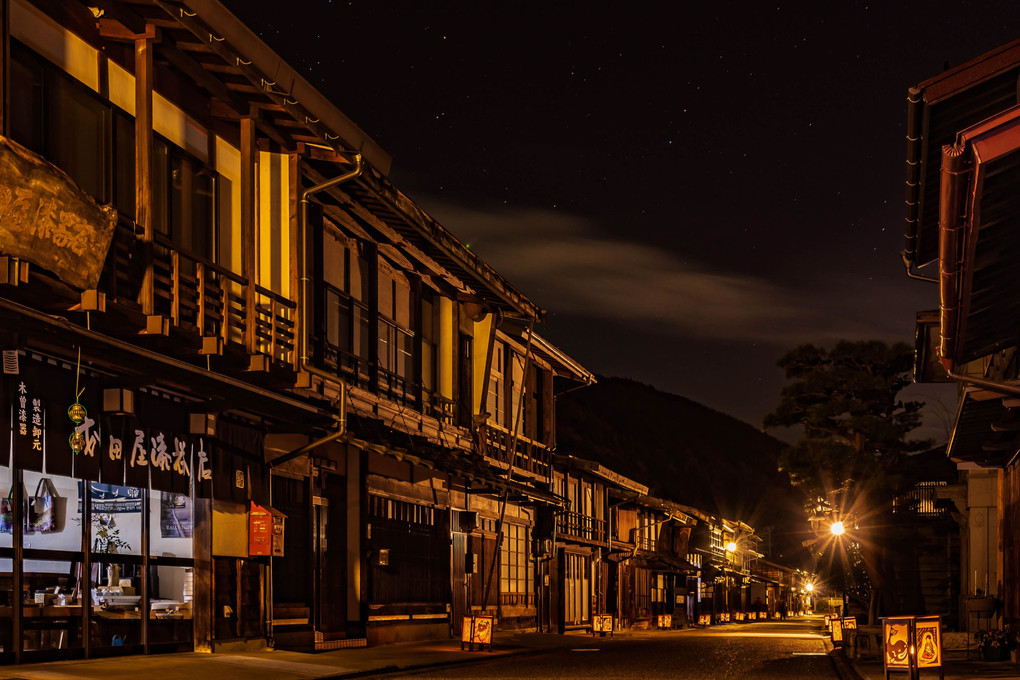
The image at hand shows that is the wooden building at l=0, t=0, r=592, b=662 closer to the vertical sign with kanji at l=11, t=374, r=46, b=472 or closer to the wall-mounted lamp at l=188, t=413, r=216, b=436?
the vertical sign with kanji at l=11, t=374, r=46, b=472

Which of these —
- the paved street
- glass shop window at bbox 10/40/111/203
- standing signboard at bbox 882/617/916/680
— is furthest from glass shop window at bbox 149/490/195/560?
standing signboard at bbox 882/617/916/680

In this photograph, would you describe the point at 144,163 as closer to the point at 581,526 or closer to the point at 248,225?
the point at 248,225

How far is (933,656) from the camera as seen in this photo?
1634 cm

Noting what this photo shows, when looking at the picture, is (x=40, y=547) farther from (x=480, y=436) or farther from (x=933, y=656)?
(x=480, y=436)

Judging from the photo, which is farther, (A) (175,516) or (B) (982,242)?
(A) (175,516)

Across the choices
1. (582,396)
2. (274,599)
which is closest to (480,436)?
(274,599)

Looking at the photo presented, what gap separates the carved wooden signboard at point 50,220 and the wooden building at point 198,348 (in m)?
0.03

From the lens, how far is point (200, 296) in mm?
17578

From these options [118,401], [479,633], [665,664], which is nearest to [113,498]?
[118,401]

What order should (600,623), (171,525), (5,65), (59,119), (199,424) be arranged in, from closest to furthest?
(5,65)
(59,119)
(171,525)
(199,424)
(600,623)

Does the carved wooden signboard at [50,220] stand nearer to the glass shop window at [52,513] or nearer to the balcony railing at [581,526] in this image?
the glass shop window at [52,513]

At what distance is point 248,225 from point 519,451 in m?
21.7

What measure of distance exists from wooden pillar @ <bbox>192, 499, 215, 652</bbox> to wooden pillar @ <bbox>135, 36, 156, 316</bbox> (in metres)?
4.80

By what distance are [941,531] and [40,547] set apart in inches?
1481
